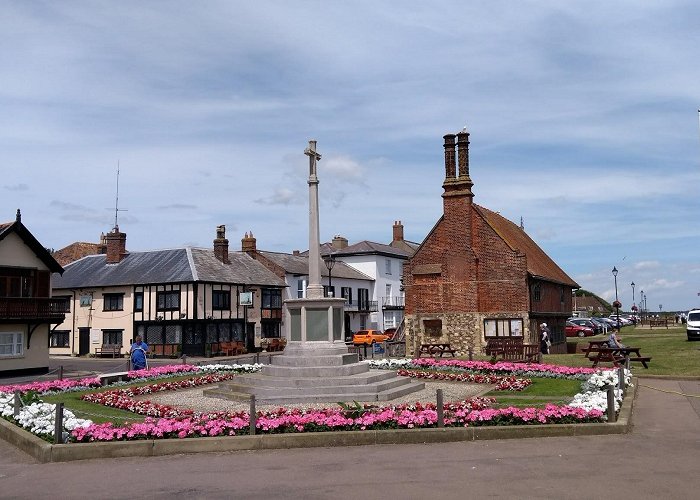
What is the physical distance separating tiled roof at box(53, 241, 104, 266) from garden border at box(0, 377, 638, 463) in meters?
56.2

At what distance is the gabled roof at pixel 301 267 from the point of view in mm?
55969

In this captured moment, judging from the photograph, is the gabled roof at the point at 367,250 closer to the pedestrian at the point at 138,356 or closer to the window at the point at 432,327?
the window at the point at 432,327

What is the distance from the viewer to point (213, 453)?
11.4 meters

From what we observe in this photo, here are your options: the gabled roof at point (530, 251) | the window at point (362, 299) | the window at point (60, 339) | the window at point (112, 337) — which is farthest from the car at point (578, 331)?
the window at point (60, 339)

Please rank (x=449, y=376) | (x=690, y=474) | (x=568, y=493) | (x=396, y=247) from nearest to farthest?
(x=568, y=493)
(x=690, y=474)
(x=449, y=376)
(x=396, y=247)

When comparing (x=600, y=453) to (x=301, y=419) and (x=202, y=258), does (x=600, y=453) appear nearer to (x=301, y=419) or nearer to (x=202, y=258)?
(x=301, y=419)

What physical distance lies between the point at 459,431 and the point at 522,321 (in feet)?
83.5

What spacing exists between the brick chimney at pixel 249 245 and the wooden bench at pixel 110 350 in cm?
1408

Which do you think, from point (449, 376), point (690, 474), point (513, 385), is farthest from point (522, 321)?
point (690, 474)

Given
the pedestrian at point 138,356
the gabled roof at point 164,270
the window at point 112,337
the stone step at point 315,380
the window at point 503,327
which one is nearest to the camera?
the stone step at point 315,380

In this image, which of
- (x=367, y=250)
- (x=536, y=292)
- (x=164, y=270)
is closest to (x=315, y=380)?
(x=536, y=292)

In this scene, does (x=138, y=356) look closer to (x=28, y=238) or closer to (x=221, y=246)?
(x=28, y=238)

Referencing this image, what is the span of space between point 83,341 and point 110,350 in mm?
3472

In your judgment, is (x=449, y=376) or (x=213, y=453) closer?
(x=213, y=453)
